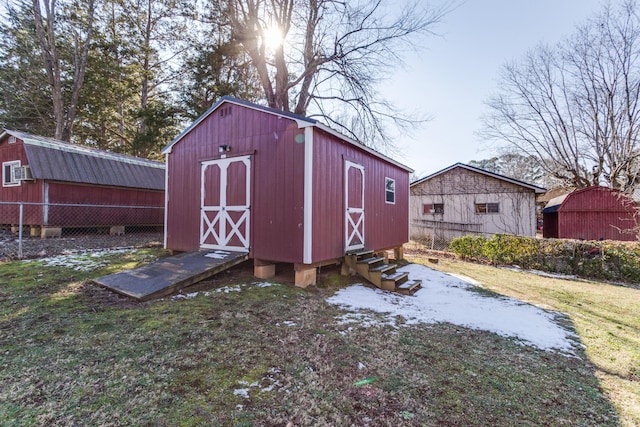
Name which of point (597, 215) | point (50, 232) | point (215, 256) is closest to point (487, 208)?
point (597, 215)

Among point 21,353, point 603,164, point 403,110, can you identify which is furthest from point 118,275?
point 603,164

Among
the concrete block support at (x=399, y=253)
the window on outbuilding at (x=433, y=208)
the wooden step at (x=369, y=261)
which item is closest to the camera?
the wooden step at (x=369, y=261)

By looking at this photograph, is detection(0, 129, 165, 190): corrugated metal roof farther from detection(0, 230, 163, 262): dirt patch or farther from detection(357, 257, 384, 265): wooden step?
detection(357, 257, 384, 265): wooden step

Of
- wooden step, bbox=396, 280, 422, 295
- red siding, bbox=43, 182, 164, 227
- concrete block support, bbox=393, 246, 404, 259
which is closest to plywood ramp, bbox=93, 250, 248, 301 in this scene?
wooden step, bbox=396, 280, 422, 295

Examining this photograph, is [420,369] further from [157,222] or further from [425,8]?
[157,222]

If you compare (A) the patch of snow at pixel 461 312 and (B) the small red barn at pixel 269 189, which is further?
(B) the small red barn at pixel 269 189

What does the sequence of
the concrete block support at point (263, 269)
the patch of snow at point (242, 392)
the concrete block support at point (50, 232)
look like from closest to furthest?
1. the patch of snow at point (242, 392)
2. the concrete block support at point (263, 269)
3. the concrete block support at point (50, 232)

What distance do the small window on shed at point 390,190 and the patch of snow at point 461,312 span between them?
3133mm

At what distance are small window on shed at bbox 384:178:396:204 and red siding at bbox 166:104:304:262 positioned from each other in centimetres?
401

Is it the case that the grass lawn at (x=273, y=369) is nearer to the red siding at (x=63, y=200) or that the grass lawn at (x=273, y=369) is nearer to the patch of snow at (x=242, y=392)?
the patch of snow at (x=242, y=392)

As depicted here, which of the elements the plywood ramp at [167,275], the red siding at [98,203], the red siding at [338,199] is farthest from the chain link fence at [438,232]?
the red siding at [98,203]

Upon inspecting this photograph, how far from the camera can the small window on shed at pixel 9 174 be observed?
34.9 feet

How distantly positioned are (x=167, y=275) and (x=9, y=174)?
34.8ft

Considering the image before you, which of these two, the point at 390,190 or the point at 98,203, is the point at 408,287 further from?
the point at 98,203
